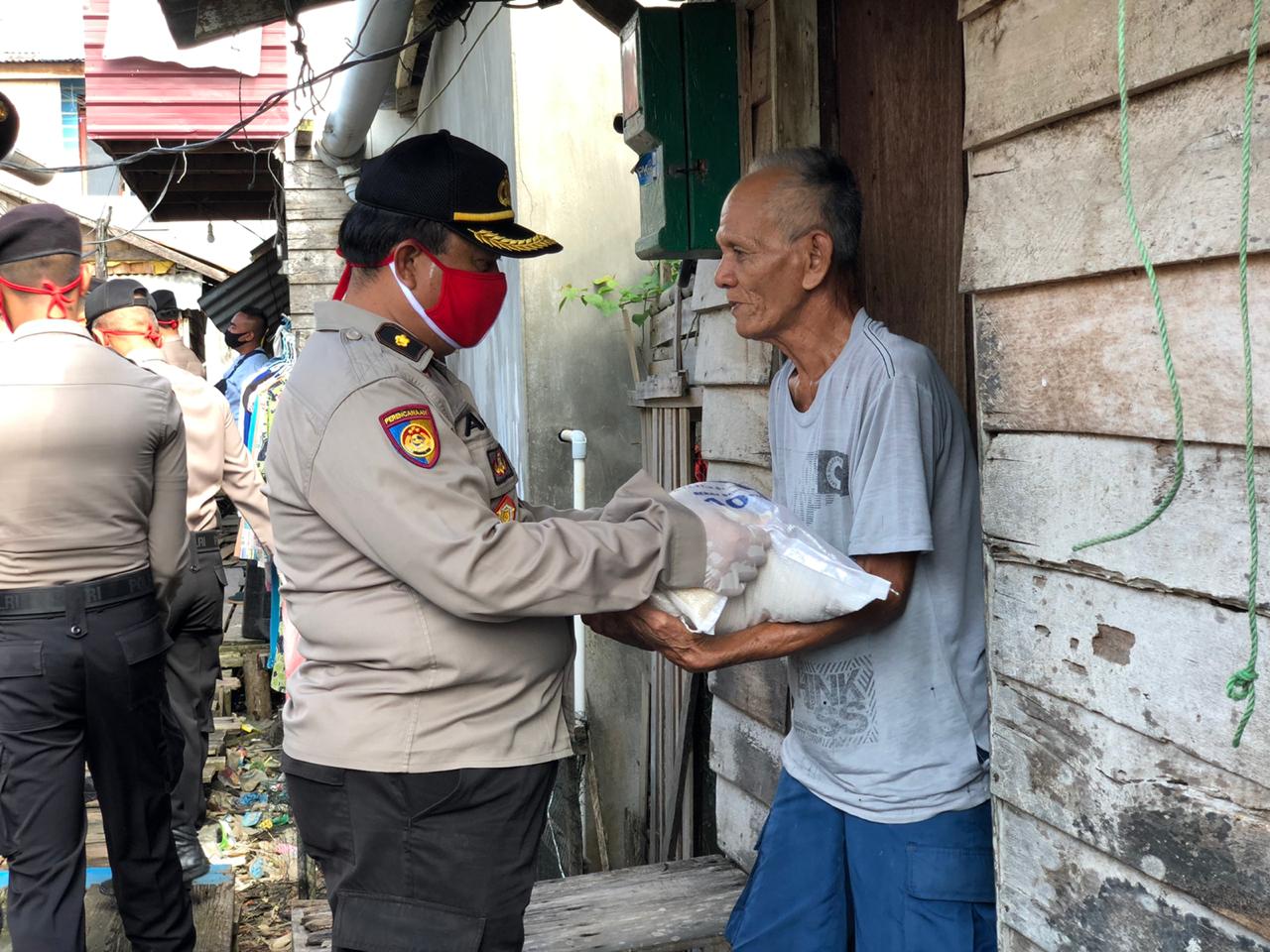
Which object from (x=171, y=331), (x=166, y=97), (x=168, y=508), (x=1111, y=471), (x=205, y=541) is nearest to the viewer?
(x=1111, y=471)

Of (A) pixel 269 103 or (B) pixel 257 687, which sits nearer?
(A) pixel 269 103

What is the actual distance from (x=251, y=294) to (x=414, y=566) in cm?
1062

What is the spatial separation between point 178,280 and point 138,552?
1499 centimetres

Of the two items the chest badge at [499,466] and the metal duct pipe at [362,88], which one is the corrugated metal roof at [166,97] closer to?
the metal duct pipe at [362,88]

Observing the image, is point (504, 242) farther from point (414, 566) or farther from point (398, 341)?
point (414, 566)

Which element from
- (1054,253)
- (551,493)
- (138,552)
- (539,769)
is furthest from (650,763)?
(1054,253)

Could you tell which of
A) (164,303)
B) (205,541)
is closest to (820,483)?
(205,541)

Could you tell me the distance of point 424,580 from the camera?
1986mm

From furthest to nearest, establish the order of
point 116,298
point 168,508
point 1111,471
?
point 116,298, point 168,508, point 1111,471

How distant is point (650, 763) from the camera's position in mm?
4941

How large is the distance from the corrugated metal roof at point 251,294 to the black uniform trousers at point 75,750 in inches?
331

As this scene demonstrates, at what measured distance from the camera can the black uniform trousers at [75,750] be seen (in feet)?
12.1

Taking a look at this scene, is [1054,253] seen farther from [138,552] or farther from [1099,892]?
[138,552]

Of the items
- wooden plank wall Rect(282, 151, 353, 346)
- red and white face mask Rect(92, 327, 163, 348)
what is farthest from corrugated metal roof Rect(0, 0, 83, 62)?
red and white face mask Rect(92, 327, 163, 348)
